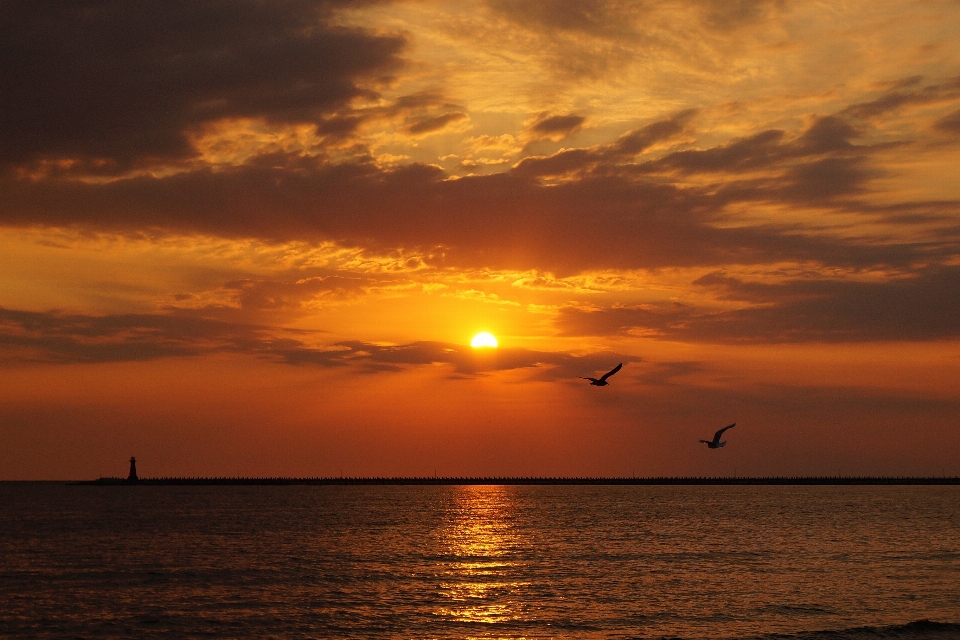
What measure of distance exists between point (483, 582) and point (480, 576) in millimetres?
3004

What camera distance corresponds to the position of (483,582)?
2295 inches

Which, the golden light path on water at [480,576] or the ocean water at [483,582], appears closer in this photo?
the ocean water at [483,582]

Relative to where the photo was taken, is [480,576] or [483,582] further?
[480,576]

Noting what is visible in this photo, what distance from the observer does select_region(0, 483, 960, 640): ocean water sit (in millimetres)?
43938

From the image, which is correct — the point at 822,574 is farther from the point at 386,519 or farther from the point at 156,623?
the point at 386,519

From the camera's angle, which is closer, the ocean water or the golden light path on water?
the ocean water

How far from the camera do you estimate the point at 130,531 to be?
334 ft

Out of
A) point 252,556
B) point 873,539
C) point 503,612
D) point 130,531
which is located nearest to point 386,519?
point 130,531

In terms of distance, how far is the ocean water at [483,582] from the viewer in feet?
144

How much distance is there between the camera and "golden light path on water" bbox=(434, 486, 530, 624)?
47.1 metres

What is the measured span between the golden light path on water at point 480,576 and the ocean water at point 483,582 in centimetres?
19

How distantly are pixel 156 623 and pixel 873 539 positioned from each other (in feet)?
217

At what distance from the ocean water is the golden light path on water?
187mm

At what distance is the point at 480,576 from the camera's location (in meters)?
61.2
